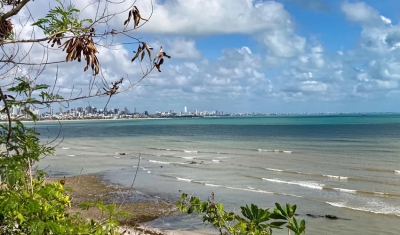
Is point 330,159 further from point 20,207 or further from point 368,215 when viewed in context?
point 20,207

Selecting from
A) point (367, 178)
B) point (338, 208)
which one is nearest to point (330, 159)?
point (367, 178)

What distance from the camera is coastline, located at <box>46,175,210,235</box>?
12788 millimetres

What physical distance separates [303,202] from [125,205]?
300 inches

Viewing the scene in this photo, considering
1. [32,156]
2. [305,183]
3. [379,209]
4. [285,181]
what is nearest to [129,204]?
[285,181]

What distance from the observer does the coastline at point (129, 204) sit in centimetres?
1279

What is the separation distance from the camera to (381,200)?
17.2 meters

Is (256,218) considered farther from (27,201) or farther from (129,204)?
(129,204)

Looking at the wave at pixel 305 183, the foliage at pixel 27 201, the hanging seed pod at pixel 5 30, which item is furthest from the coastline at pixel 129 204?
the hanging seed pod at pixel 5 30

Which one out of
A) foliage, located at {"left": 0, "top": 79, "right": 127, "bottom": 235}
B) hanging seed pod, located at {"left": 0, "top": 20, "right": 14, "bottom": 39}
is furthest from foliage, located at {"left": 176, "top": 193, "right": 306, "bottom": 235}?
hanging seed pod, located at {"left": 0, "top": 20, "right": 14, "bottom": 39}

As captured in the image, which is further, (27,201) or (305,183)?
(305,183)

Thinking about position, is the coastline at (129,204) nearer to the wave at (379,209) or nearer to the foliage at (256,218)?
the wave at (379,209)

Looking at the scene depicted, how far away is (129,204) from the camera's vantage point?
54.7 ft

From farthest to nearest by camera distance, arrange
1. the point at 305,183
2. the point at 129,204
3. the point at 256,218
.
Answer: the point at 305,183, the point at 129,204, the point at 256,218

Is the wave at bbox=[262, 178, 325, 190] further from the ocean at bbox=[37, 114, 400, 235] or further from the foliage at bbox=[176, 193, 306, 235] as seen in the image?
the foliage at bbox=[176, 193, 306, 235]
